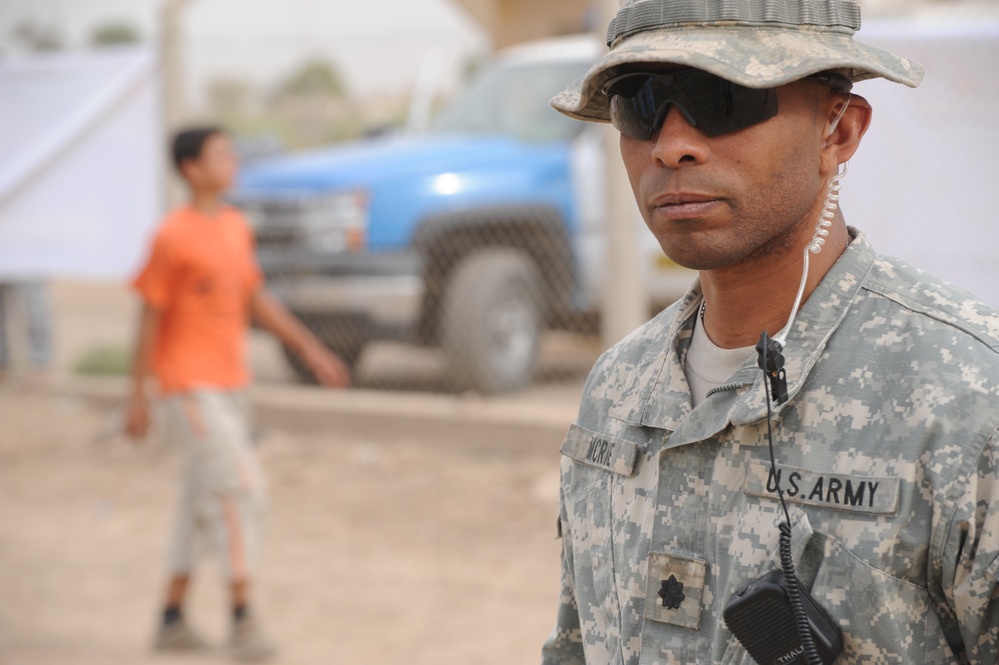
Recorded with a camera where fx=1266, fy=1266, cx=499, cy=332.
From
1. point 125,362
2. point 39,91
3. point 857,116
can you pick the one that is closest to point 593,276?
point 125,362

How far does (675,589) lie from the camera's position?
→ 1610 mm

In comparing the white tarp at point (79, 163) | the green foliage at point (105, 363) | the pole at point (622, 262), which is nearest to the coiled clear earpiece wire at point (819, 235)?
the pole at point (622, 262)

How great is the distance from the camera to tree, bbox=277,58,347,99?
10375mm

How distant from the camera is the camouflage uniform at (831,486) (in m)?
A: 1.40

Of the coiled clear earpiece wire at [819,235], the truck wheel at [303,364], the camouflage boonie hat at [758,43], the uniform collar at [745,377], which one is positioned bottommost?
the truck wheel at [303,364]

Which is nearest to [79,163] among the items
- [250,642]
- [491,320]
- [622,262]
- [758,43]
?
[491,320]

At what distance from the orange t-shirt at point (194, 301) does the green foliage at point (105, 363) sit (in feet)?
15.2

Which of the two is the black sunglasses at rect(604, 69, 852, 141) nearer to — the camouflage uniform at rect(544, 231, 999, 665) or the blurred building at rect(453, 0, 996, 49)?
the camouflage uniform at rect(544, 231, 999, 665)

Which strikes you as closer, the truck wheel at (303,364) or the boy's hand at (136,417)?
the boy's hand at (136,417)

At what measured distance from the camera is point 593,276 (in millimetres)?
7641

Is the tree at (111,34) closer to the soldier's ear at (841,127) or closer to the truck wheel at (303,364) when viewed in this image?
the truck wheel at (303,364)

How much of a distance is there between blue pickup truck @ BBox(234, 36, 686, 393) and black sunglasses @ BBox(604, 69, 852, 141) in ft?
18.8

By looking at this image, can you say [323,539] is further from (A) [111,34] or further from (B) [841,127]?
(A) [111,34]

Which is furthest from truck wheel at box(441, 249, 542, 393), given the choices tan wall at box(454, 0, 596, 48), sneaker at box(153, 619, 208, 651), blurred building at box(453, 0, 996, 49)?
tan wall at box(454, 0, 596, 48)
